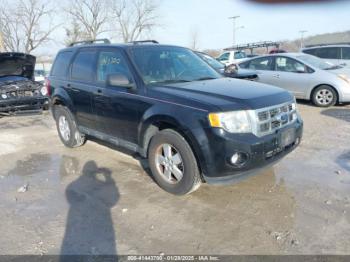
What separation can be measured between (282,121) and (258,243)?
1.60 m

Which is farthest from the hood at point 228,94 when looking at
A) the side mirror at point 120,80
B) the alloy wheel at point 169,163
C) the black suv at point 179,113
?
the alloy wheel at point 169,163

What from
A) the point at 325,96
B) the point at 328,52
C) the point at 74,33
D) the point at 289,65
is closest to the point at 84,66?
the point at 289,65

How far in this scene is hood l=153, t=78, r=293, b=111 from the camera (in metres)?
3.74

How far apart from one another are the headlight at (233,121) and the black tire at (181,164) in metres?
0.49

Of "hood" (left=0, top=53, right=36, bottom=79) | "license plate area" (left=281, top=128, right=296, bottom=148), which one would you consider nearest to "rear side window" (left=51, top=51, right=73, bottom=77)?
"license plate area" (left=281, top=128, right=296, bottom=148)

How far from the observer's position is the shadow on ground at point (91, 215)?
3.17m

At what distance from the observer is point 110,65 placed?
5.04 meters

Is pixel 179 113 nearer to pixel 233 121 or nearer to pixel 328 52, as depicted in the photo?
pixel 233 121

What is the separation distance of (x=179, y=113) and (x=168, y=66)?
48.7 inches

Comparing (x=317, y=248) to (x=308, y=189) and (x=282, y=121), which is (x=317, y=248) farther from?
(x=282, y=121)

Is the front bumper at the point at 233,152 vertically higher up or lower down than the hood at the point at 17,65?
lower down

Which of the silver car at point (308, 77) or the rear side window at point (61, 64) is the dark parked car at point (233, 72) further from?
the rear side window at point (61, 64)

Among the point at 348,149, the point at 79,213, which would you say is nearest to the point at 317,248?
the point at 79,213

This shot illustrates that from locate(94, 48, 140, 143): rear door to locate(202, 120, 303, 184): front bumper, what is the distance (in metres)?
1.29
